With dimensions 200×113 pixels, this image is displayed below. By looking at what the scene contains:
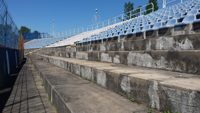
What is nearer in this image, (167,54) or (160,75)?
(160,75)

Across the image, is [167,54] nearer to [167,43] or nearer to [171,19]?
[167,43]

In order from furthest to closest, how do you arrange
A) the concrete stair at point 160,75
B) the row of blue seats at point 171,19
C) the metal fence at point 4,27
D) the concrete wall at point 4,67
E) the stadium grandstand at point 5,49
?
the metal fence at point 4,27, the stadium grandstand at point 5,49, the concrete wall at point 4,67, the row of blue seats at point 171,19, the concrete stair at point 160,75

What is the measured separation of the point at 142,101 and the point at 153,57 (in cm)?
152

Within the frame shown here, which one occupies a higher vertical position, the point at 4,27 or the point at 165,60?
the point at 4,27

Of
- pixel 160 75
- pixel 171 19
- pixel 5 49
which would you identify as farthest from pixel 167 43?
pixel 5 49

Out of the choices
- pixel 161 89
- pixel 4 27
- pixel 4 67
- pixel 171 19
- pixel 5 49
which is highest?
pixel 4 27

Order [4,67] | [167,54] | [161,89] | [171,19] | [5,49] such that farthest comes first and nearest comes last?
[5,49] < [4,67] < [171,19] < [167,54] < [161,89]

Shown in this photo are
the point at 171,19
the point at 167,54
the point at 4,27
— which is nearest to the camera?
the point at 167,54

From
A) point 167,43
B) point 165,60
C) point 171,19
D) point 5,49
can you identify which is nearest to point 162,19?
point 171,19

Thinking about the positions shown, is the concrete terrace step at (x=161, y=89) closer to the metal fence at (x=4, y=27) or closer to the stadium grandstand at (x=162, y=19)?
the stadium grandstand at (x=162, y=19)

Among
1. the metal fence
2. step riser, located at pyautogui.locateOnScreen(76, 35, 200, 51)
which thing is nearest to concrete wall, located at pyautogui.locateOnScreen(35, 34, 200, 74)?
step riser, located at pyautogui.locateOnScreen(76, 35, 200, 51)

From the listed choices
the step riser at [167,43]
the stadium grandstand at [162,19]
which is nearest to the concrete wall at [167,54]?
the step riser at [167,43]

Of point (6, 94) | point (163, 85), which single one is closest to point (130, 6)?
point (6, 94)

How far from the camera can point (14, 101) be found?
244 inches
